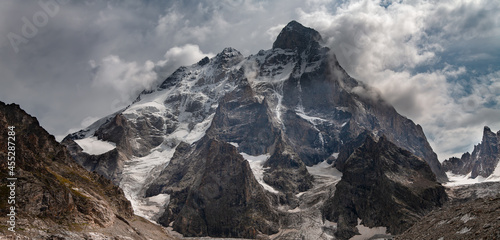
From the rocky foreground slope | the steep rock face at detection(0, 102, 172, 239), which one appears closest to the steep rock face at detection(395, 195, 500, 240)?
the rocky foreground slope

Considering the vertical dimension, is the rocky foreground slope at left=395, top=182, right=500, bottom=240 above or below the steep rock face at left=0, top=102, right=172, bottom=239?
below

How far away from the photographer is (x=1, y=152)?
11519cm

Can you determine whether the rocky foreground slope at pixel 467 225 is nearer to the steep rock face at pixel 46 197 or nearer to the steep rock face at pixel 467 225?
the steep rock face at pixel 467 225

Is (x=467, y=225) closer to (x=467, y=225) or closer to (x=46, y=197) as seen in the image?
(x=467, y=225)

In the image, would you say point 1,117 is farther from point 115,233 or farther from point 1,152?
point 115,233

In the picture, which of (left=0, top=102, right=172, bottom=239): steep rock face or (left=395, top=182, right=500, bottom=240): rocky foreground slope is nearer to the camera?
(left=395, top=182, right=500, bottom=240): rocky foreground slope

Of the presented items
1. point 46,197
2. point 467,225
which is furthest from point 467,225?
point 46,197

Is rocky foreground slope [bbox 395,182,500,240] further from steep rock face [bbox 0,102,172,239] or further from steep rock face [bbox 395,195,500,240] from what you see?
steep rock face [bbox 0,102,172,239]

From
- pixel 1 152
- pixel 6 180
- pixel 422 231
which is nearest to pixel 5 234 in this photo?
pixel 6 180

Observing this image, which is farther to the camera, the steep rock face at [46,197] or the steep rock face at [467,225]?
the steep rock face at [46,197]

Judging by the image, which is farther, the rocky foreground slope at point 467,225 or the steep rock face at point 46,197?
the steep rock face at point 46,197

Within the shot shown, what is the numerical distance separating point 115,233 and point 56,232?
33391 millimetres

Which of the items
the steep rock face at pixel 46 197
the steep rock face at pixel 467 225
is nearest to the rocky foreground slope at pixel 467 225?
the steep rock face at pixel 467 225

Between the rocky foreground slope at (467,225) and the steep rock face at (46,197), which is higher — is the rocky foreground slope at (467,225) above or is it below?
below
